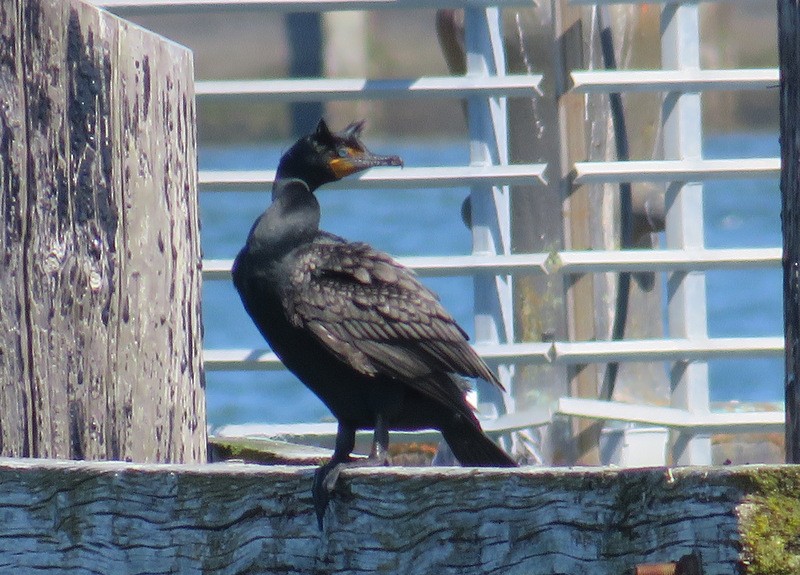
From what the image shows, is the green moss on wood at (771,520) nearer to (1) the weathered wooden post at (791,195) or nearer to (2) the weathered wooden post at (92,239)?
(1) the weathered wooden post at (791,195)

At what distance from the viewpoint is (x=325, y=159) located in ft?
12.3

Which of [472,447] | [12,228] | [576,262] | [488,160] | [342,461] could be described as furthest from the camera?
[488,160]

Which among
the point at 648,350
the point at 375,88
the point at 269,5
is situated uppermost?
the point at 269,5

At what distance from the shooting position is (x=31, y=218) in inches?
85.4

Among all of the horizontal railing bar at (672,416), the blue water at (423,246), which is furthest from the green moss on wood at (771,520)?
the blue water at (423,246)

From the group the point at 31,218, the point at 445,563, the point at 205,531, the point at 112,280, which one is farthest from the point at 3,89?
the point at 445,563

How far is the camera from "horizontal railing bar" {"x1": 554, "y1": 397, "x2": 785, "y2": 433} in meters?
4.34

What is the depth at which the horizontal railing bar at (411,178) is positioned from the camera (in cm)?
443

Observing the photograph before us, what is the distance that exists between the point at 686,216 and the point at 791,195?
295 centimetres

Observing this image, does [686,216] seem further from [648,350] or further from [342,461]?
[342,461]

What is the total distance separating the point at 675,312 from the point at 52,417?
294 cm

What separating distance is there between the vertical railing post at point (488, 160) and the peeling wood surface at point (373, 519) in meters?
2.71

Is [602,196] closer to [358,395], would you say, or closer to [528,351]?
[528,351]

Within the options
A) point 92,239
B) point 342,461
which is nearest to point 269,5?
point 342,461
